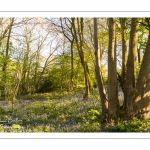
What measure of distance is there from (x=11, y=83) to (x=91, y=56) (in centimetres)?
213

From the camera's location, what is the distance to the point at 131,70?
6969 millimetres

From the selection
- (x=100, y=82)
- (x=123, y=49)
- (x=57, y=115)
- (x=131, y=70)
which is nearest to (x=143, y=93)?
(x=131, y=70)

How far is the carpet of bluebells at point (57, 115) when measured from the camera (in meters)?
6.69

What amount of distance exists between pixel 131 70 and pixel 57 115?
208 centimetres

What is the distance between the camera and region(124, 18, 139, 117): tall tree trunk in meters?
6.92

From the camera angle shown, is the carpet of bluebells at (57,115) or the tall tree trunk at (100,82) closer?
the carpet of bluebells at (57,115)

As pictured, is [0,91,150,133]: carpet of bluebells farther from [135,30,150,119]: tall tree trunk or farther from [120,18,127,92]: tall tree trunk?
[120,18,127,92]: tall tree trunk

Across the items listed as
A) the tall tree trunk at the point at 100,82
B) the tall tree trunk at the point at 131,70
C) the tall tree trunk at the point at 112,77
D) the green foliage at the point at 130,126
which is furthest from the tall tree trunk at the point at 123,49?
the green foliage at the point at 130,126

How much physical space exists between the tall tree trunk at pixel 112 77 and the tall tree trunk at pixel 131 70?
293mm

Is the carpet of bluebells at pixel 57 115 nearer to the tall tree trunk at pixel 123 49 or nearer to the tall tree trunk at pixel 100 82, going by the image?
the tall tree trunk at pixel 100 82

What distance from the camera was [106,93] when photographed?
7.19 meters

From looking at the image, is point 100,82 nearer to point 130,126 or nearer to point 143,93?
point 143,93
